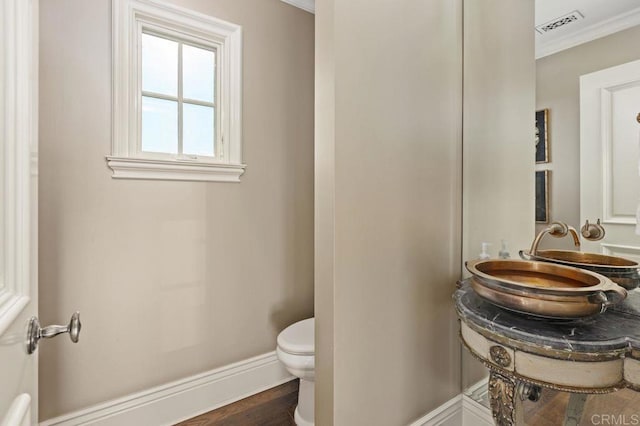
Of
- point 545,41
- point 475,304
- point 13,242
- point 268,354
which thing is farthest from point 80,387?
point 545,41

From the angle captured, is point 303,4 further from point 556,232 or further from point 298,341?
point 298,341

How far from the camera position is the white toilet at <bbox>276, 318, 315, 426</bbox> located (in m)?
1.54

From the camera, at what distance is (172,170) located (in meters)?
1.68

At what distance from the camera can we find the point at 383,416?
49.1 inches

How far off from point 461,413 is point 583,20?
1.84 metres

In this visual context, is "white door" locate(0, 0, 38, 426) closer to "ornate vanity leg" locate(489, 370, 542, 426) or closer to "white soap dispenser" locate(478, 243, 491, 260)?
"ornate vanity leg" locate(489, 370, 542, 426)

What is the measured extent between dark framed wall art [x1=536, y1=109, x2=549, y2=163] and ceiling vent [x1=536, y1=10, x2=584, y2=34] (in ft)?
1.12

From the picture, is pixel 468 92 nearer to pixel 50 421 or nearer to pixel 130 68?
pixel 130 68

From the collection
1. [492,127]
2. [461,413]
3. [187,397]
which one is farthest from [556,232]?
[187,397]

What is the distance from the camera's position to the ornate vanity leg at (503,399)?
3.07 feet

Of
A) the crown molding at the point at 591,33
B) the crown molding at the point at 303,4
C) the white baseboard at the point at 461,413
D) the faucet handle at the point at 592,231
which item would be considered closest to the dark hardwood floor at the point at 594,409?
the white baseboard at the point at 461,413

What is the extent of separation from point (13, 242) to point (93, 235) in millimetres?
1058

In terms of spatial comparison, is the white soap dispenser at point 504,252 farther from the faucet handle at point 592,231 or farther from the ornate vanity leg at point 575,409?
Result: the ornate vanity leg at point 575,409

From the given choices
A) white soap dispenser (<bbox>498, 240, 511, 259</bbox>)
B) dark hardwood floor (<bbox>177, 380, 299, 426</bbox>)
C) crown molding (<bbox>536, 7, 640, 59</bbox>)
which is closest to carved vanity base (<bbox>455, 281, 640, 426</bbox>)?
white soap dispenser (<bbox>498, 240, 511, 259</bbox>)
